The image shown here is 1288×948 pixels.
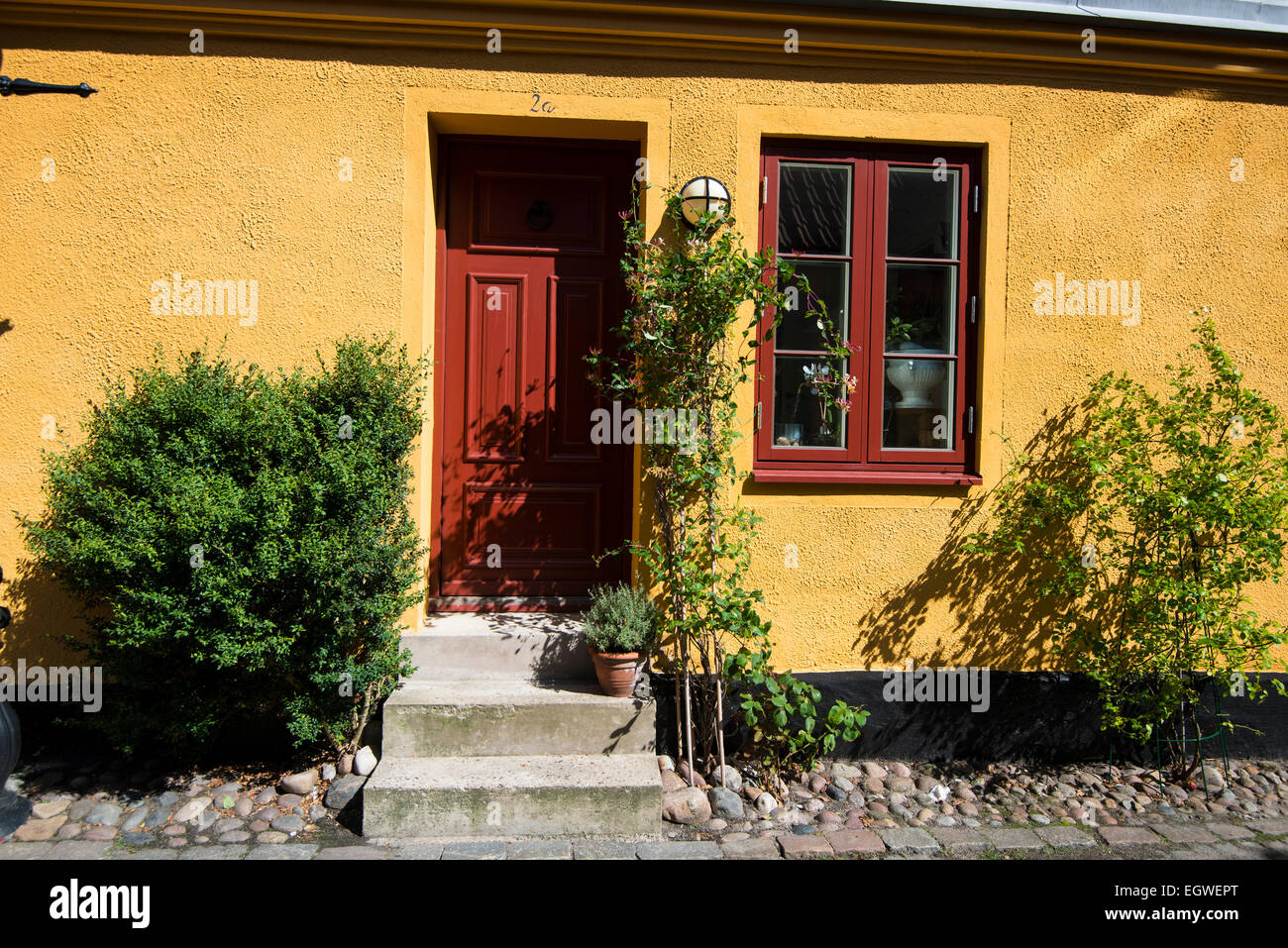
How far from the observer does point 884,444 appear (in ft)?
14.6

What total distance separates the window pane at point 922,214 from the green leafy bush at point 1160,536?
1.18 metres

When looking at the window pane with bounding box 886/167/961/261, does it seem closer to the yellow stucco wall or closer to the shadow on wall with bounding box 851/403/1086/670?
the yellow stucco wall

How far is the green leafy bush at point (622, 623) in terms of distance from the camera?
391 cm

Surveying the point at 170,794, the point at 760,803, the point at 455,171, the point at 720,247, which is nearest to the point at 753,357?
the point at 720,247

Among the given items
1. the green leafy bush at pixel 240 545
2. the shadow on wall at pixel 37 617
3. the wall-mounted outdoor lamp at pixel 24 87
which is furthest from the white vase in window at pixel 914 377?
the shadow on wall at pixel 37 617

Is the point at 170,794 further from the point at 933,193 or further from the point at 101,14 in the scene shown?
the point at 933,193

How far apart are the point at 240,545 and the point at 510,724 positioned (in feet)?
4.82

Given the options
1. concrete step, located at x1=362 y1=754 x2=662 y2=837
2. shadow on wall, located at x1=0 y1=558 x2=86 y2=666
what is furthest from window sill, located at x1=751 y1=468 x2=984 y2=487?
shadow on wall, located at x1=0 y1=558 x2=86 y2=666

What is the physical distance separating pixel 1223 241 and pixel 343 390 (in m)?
4.86

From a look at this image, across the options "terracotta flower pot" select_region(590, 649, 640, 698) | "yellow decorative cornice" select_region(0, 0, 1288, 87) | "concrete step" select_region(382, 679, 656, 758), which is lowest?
"concrete step" select_region(382, 679, 656, 758)

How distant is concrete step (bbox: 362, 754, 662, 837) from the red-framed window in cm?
183

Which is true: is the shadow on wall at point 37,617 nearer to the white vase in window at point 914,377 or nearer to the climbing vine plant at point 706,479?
the climbing vine plant at point 706,479

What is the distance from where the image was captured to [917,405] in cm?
450

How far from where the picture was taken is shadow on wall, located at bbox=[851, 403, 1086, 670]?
4.35m
